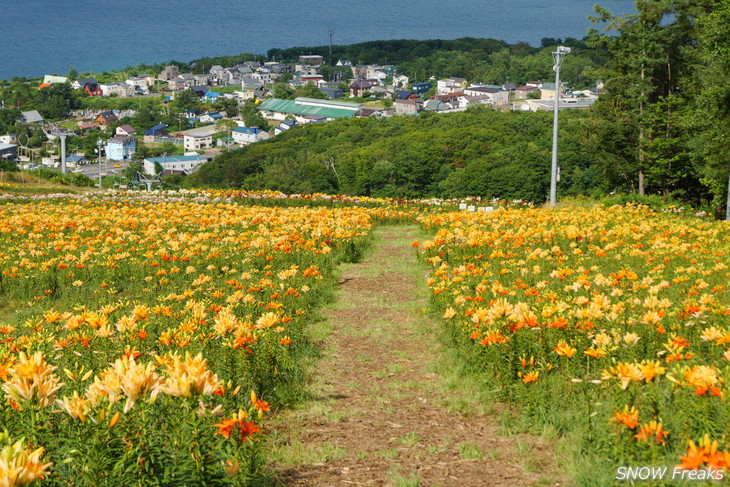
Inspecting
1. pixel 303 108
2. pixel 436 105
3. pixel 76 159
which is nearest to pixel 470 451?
pixel 76 159

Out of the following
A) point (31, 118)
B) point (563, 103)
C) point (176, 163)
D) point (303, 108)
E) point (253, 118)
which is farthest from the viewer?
point (303, 108)

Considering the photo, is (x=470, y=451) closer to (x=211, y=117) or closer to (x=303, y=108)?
(x=303, y=108)

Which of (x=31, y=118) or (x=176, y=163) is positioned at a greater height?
(x=31, y=118)

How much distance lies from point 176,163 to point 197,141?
85.6ft

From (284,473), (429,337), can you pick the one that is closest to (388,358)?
(429,337)

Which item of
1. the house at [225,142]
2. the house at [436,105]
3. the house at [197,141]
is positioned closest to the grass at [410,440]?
the house at [197,141]

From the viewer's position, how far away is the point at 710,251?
950 centimetres

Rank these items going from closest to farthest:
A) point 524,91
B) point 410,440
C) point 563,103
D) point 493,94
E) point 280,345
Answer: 1. point 410,440
2. point 280,345
3. point 563,103
4. point 493,94
5. point 524,91

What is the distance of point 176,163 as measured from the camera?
4919 inches

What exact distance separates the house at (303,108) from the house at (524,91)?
1643 inches

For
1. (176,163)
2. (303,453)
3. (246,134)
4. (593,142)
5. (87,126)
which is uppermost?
(87,126)

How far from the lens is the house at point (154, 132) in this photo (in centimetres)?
15650

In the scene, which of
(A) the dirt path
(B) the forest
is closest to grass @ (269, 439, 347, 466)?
(A) the dirt path

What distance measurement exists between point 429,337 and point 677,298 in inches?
103
